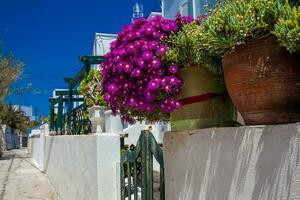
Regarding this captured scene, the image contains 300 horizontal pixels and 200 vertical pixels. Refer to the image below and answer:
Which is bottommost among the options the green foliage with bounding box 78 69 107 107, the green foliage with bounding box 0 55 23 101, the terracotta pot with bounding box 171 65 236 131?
the terracotta pot with bounding box 171 65 236 131

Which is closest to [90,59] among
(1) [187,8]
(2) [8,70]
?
(1) [187,8]

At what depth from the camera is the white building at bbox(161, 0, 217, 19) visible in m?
9.76

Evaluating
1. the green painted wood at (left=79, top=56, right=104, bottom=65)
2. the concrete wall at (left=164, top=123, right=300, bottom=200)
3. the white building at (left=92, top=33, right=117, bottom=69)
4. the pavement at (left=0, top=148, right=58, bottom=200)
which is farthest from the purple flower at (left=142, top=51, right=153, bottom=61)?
the white building at (left=92, top=33, right=117, bottom=69)

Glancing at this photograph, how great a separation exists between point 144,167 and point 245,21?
1.70 metres

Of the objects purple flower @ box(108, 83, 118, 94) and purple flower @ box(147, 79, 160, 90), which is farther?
purple flower @ box(108, 83, 118, 94)

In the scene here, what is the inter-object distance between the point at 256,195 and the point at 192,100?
0.76m

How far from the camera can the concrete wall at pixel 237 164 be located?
1286 mm

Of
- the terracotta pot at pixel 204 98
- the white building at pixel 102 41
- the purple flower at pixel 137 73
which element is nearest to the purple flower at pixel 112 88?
the purple flower at pixel 137 73

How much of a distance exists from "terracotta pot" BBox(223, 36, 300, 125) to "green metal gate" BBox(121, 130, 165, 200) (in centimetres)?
123

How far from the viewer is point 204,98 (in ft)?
6.72

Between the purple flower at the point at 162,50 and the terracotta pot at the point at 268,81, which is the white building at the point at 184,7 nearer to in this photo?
the purple flower at the point at 162,50

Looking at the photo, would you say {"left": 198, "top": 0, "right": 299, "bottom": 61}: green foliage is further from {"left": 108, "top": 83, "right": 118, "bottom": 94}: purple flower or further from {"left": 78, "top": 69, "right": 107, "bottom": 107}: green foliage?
{"left": 78, "top": 69, "right": 107, "bottom": 107}: green foliage

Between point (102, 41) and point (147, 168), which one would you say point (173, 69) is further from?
point (102, 41)

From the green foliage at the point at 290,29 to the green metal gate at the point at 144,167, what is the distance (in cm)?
154
